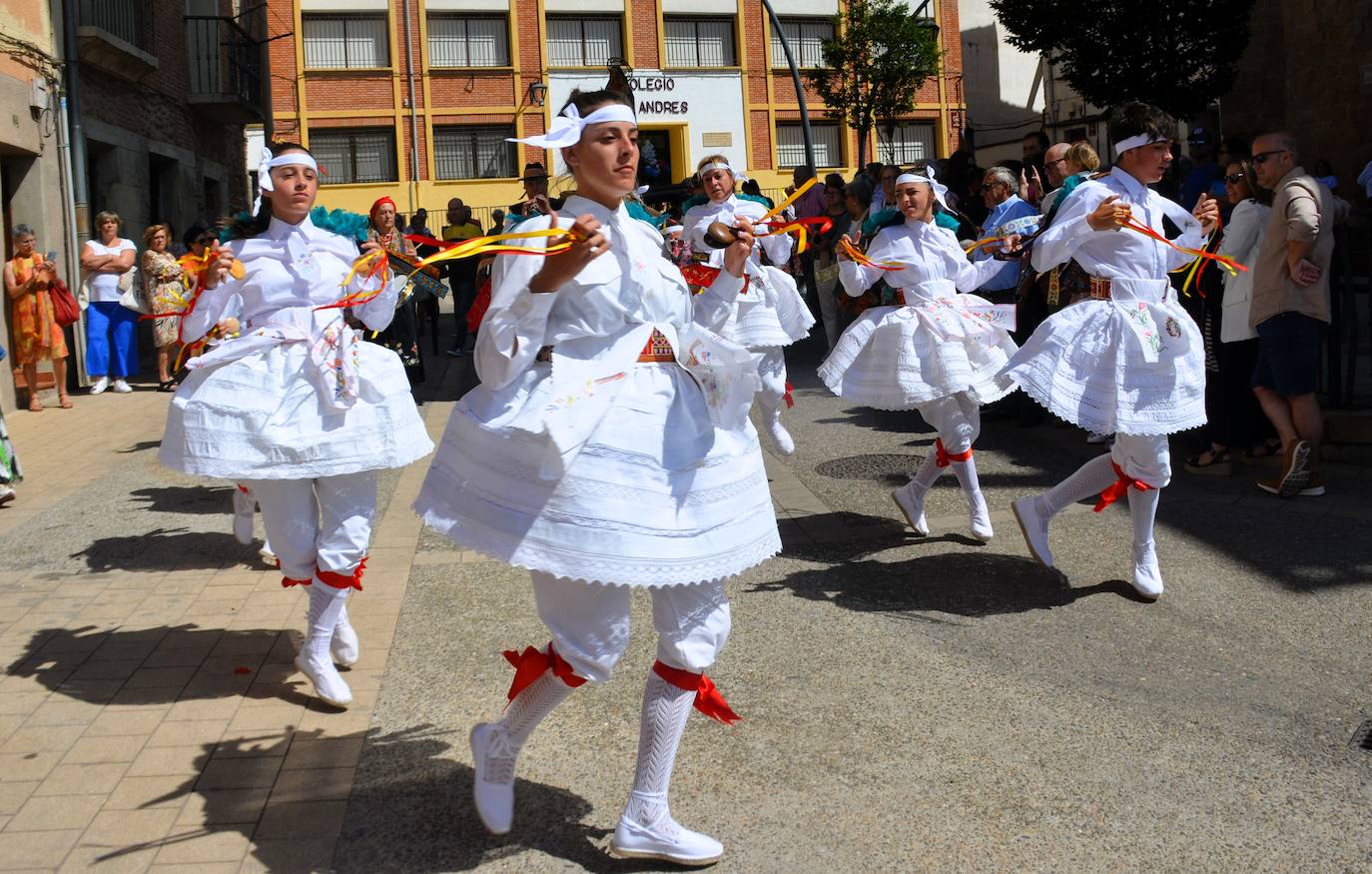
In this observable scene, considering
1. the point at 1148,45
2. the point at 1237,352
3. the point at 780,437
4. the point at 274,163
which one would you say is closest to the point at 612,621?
the point at 274,163

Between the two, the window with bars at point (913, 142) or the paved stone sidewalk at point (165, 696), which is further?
the window with bars at point (913, 142)

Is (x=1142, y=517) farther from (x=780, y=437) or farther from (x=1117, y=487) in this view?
(x=780, y=437)

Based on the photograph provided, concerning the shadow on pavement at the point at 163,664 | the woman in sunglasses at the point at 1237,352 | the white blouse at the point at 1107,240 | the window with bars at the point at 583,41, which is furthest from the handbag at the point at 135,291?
the window with bars at the point at 583,41

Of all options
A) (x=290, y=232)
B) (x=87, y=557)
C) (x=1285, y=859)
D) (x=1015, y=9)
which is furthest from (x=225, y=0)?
(x=1285, y=859)

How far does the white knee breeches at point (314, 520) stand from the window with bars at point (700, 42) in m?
37.4

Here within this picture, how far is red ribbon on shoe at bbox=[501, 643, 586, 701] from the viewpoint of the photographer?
3.66m

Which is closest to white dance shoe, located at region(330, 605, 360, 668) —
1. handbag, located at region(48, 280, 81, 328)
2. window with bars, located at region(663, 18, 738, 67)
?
handbag, located at region(48, 280, 81, 328)

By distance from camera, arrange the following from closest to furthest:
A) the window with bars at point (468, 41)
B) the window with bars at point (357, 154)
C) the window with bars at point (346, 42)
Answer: the window with bars at point (346, 42), the window with bars at point (357, 154), the window with bars at point (468, 41)

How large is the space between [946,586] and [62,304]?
1101 centimetres

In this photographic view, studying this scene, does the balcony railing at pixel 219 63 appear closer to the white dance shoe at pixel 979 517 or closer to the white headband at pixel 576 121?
the white dance shoe at pixel 979 517

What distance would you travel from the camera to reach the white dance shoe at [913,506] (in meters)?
7.30

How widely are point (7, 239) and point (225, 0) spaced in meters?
11.7

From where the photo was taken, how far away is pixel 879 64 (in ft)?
105

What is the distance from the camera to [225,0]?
969 inches
